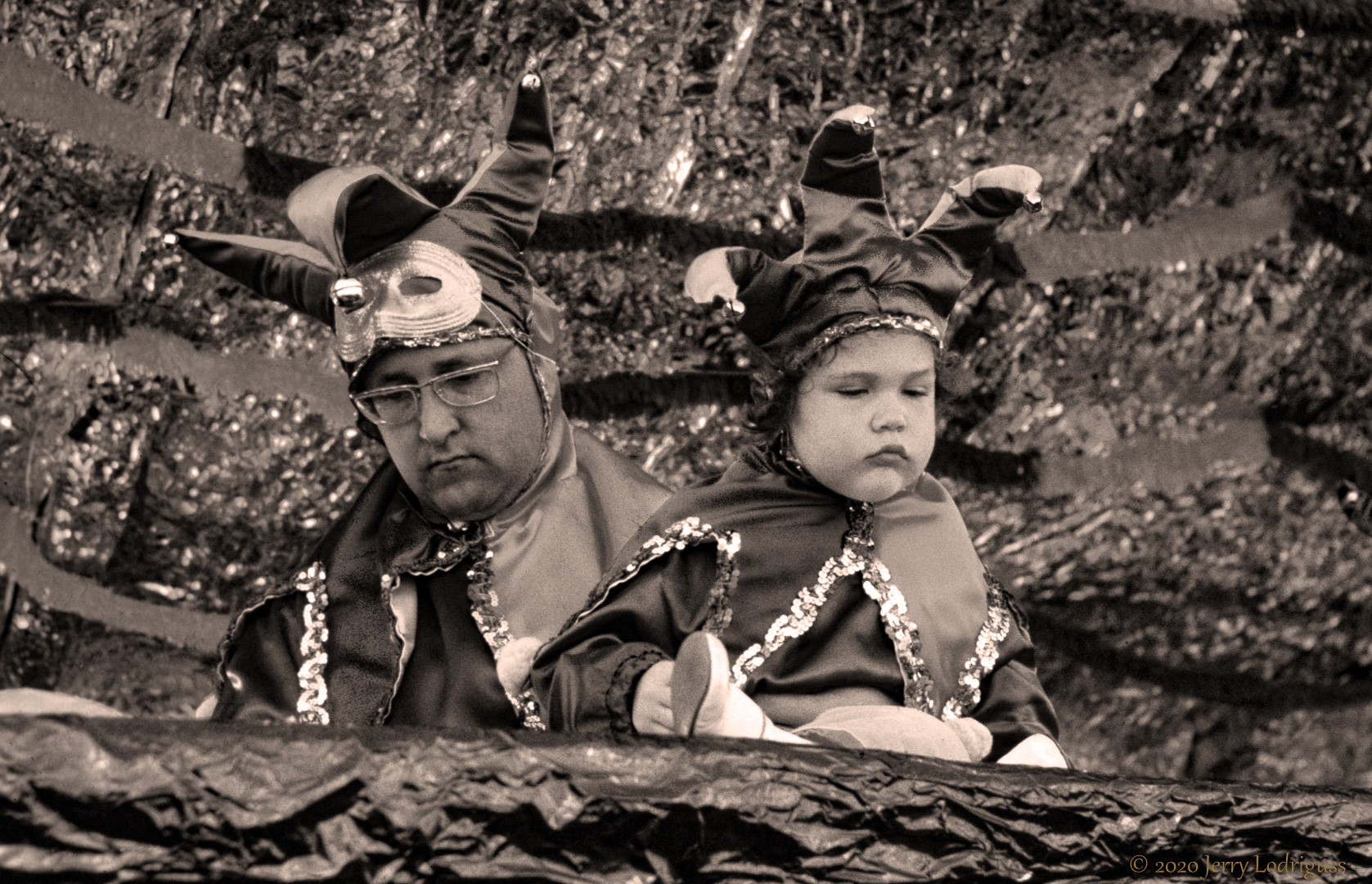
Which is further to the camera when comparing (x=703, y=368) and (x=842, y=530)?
(x=703, y=368)

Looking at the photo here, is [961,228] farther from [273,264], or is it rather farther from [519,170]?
[273,264]

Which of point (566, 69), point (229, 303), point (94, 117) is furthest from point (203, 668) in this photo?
point (566, 69)

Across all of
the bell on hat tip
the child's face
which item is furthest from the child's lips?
the bell on hat tip

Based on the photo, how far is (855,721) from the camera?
1308 mm

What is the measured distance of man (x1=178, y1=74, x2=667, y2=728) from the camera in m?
1.51

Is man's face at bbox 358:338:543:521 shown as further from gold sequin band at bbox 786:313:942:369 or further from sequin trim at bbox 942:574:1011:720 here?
sequin trim at bbox 942:574:1011:720

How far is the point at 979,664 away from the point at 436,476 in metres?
0.49

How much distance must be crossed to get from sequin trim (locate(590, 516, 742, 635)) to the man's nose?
203 mm

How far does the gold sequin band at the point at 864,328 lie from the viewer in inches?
56.7

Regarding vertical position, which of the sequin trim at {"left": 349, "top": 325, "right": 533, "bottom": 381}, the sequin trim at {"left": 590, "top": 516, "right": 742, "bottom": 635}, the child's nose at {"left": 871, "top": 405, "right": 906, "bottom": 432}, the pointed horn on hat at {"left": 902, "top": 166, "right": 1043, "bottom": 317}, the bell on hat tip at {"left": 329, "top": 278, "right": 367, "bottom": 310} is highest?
the pointed horn on hat at {"left": 902, "top": 166, "right": 1043, "bottom": 317}

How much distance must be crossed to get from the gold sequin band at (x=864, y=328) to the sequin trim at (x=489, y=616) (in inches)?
13.2

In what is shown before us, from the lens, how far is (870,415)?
4.69 ft

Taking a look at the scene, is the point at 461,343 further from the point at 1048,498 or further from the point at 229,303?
the point at 1048,498

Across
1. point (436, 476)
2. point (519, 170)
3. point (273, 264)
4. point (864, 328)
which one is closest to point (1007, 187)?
point (864, 328)
